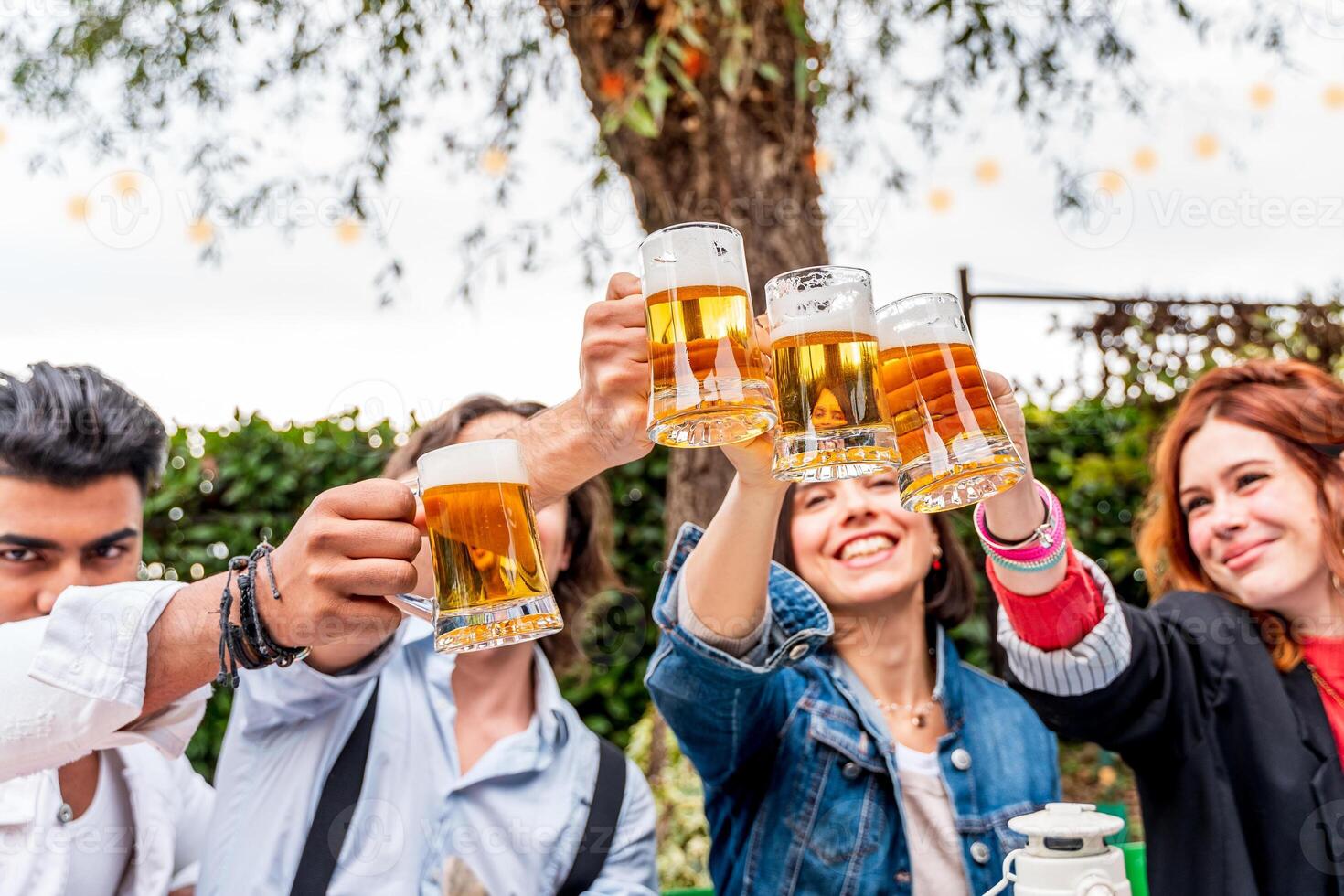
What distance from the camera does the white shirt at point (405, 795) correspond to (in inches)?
71.5

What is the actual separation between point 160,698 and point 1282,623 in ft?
6.82

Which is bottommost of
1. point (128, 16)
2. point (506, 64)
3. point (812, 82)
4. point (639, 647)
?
point (639, 647)

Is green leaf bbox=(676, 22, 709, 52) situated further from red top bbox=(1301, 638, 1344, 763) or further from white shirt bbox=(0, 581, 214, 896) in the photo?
white shirt bbox=(0, 581, 214, 896)

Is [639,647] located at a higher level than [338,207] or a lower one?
lower

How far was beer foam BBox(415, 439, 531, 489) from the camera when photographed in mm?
1254

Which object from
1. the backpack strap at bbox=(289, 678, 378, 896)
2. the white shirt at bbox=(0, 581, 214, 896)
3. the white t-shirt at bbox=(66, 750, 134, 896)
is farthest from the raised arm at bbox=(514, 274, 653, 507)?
the white t-shirt at bbox=(66, 750, 134, 896)

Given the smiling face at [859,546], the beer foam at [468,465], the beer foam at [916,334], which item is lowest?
the smiling face at [859,546]

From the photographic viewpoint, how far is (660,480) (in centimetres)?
490

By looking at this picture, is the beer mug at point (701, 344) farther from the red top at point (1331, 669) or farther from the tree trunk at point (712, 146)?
the tree trunk at point (712, 146)

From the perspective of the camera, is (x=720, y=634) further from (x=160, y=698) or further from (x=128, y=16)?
(x=128, y=16)

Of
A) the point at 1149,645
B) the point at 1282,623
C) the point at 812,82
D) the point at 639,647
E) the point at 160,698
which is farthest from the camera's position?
the point at 639,647

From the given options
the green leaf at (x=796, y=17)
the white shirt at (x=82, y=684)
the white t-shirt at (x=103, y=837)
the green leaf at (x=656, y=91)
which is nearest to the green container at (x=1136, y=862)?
the white shirt at (x=82, y=684)

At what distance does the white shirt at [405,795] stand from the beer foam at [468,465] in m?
0.77

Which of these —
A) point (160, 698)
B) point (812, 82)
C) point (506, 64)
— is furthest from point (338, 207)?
point (160, 698)
